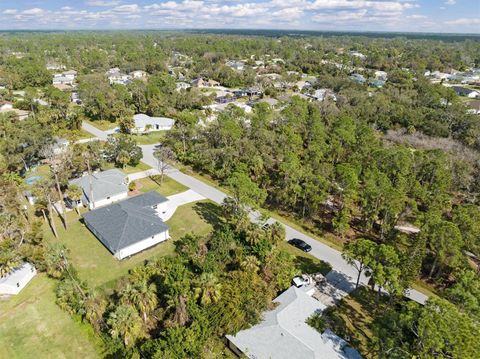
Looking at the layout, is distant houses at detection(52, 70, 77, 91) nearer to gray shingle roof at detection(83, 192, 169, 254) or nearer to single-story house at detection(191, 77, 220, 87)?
single-story house at detection(191, 77, 220, 87)

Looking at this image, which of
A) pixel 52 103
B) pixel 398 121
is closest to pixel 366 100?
pixel 398 121

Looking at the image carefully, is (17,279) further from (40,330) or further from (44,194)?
(44,194)

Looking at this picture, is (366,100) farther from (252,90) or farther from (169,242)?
(169,242)

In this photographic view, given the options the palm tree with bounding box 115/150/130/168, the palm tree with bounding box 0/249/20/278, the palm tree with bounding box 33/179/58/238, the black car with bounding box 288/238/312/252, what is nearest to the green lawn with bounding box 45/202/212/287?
the palm tree with bounding box 33/179/58/238

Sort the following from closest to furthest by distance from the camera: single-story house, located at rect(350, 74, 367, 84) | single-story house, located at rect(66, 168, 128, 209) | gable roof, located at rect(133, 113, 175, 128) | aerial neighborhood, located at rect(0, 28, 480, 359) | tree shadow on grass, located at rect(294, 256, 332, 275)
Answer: aerial neighborhood, located at rect(0, 28, 480, 359)
tree shadow on grass, located at rect(294, 256, 332, 275)
single-story house, located at rect(66, 168, 128, 209)
gable roof, located at rect(133, 113, 175, 128)
single-story house, located at rect(350, 74, 367, 84)

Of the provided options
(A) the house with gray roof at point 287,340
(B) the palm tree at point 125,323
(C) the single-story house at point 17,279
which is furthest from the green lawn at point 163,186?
(A) the house with gray roof at point 287,340

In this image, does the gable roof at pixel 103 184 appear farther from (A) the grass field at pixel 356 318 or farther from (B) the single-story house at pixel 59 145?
(A) the grass field at pixel 356 318

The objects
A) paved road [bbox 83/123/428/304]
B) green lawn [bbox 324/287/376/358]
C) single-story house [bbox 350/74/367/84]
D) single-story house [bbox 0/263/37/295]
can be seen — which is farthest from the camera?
single-story house [bbox 350/74/367/84]
